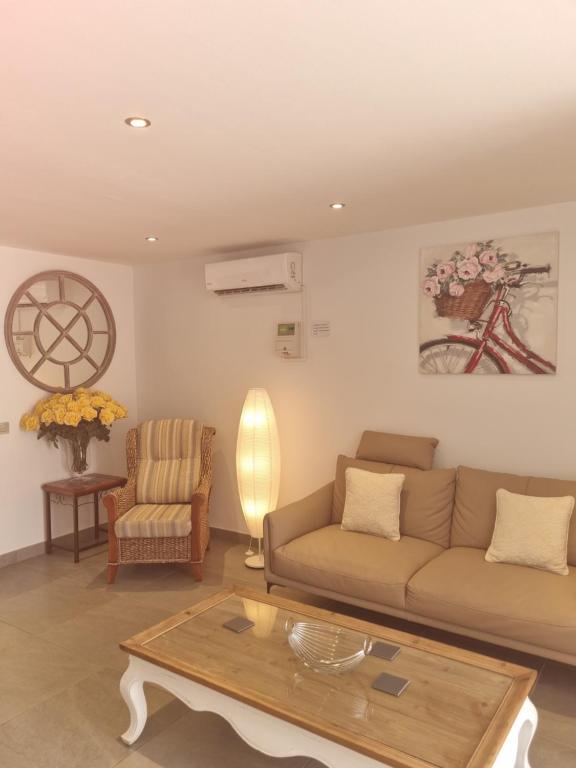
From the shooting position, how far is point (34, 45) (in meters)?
1.51

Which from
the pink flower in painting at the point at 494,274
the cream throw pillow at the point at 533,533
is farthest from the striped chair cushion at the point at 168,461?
the pink flower in painting at the point at 494,274

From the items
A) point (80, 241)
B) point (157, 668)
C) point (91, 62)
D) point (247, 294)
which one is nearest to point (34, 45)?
point (91, 62)

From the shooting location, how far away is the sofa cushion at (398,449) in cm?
356

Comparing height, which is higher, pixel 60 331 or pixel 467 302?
pixel 467 302

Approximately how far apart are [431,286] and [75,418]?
107 inches

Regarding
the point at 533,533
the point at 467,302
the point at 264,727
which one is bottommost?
the point at 264,727

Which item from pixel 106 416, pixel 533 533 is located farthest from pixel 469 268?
pixel 106 416

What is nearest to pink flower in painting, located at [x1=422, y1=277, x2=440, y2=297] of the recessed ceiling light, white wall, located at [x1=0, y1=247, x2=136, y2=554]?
the recessed ceiling light

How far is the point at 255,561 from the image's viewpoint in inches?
163

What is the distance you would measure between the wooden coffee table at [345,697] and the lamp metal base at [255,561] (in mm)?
1658

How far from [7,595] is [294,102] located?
3451 mm

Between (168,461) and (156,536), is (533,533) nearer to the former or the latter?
(156,536)

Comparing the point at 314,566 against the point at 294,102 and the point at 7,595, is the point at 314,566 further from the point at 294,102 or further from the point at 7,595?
the point at 294,102

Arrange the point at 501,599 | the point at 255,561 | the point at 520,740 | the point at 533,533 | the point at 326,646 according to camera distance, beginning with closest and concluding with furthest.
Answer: the point at 520,740 → the point at 326,646 → the point at 501,599 → the point at 533,533 → the point at 255,561
